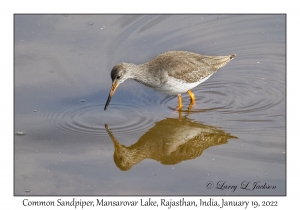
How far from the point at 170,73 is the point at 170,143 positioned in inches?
61.0

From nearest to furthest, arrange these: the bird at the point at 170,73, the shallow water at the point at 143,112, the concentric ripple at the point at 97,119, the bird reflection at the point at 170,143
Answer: the shallow water at the point at 143,112, the bird reflection at the point at 170,143, the concentric ripple at the point at 97,119, the bird at the point at 170,73

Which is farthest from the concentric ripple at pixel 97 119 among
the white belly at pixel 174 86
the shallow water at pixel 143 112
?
the white belly at pixel 174 86

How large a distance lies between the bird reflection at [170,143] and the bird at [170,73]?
70 centimetres

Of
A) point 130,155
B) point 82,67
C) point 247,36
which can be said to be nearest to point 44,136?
point 130,155

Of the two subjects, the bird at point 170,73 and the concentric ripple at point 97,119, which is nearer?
the concentric ripple at point 97,119

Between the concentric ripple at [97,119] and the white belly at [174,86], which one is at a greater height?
the white belly at [174,86]

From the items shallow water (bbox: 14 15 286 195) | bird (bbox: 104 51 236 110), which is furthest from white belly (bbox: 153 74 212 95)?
shallow water (bbox: 14 15 286 195)

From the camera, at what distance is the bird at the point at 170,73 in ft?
32.0

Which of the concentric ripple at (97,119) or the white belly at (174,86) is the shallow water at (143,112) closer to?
the concentric ripple at (97,119)

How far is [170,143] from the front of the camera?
8.84 metres

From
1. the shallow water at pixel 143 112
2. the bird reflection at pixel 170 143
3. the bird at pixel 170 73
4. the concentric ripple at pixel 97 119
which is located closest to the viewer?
the shallow water at pixel 143 112

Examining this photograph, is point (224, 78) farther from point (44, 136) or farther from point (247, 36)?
point (44, 136)

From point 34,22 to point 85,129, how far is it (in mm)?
4134

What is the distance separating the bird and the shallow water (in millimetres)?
440
